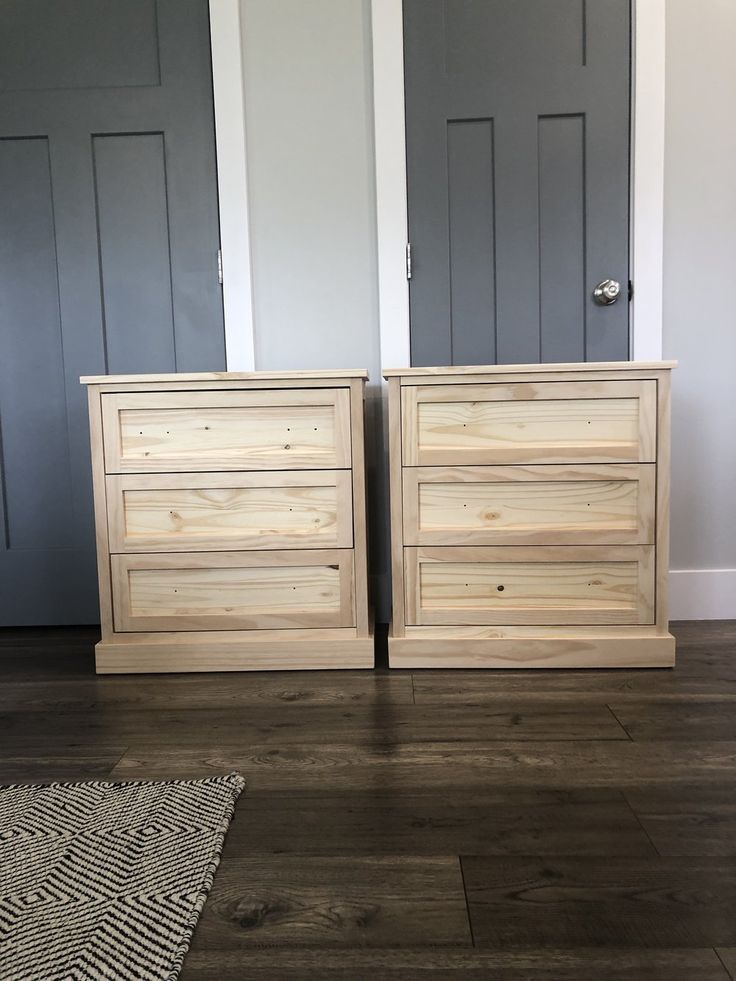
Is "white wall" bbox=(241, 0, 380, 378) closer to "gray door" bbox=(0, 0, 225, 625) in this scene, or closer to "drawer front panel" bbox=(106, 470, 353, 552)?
"gray door" bbox=(0, 0, 225, 625)

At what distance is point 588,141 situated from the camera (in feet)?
6.99

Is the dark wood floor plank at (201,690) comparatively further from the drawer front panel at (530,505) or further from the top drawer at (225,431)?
the top drawer at (225,431)

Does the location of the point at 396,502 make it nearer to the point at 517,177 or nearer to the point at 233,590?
the point at 233,590

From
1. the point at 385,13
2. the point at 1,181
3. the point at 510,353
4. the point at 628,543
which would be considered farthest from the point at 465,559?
the point at 1,181

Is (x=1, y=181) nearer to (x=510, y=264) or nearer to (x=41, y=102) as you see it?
(x=41, y=102)

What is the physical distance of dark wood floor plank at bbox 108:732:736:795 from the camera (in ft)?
4.10

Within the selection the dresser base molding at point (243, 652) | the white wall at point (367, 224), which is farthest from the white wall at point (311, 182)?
the dresser base molding at point (243, 652)

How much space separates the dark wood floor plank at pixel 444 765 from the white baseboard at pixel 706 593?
3.11 feet

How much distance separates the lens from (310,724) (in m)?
1.53

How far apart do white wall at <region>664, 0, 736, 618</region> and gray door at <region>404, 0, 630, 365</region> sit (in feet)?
0.53

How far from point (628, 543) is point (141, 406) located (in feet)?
4.29

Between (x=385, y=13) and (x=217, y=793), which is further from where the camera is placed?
(x=385, y=13)

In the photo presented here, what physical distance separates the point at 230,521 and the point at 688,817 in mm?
1237

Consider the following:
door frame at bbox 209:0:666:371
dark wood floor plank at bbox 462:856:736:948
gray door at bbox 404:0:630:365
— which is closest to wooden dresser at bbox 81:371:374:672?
door frame at bbox 209:0:666:371
